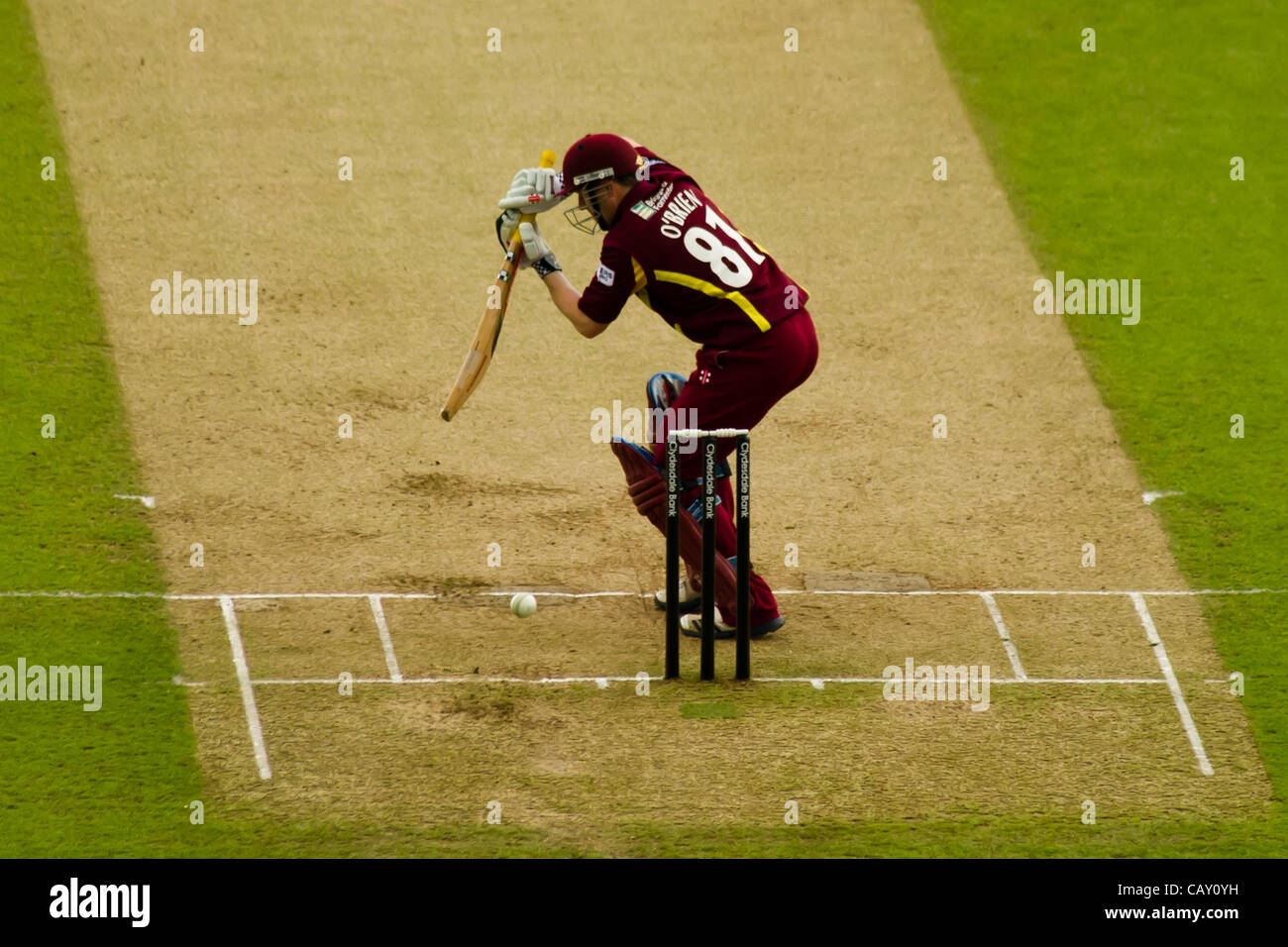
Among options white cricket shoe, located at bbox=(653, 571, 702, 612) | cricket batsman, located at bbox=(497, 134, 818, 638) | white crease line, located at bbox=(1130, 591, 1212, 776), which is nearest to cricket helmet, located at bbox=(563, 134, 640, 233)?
cricket batsman, located at bbox=(497, 134, 818, 638)

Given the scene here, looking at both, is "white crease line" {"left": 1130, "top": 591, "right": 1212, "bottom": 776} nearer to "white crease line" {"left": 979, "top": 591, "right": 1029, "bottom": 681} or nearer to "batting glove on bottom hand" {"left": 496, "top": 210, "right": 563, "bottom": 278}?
"white crease line" {"left": 979, "top": 591, "right": 1029, "bottom": 681}

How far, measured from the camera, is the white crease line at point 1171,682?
30.2 ft

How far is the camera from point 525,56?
1655 cm

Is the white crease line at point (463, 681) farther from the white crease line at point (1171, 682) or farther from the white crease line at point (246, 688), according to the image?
the white crease line at point (1171, 682)

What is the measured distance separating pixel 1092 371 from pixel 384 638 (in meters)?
6.13

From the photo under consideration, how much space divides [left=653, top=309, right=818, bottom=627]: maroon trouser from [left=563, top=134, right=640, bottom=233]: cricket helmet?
1040mm

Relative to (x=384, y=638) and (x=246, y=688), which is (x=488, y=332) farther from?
(x=246, y=688)

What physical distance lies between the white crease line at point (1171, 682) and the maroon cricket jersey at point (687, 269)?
2.80 metres

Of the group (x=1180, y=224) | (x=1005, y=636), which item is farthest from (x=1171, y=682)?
(x=1180, y=224)

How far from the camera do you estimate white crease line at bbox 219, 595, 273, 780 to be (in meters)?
8.95

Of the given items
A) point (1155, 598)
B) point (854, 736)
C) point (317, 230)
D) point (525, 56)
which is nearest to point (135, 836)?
point (854, 736)

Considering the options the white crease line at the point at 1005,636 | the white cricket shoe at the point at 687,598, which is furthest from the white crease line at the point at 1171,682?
the white cricket shoe at the point at 687,598

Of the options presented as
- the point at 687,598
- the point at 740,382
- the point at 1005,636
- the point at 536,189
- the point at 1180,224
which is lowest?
the point at 1005,636

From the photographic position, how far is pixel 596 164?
9656 millimetres
